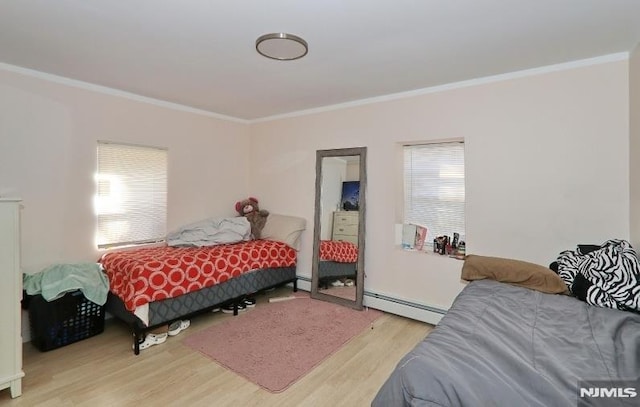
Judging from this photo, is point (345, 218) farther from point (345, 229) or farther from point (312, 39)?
point (312, 39)

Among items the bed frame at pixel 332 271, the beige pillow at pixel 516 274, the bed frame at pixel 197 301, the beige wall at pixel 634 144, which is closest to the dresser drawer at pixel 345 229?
the bed frame at pixel 332 271

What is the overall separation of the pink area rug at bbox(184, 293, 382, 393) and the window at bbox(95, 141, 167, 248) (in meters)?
1.40

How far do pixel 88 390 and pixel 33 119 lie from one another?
7.59ft

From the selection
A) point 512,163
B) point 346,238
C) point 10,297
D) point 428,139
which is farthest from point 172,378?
point 512,163

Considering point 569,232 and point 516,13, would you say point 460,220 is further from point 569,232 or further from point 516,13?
point 516,13

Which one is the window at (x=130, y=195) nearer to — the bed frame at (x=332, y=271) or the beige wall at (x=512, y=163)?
the bed frame at (x=332, y=271)

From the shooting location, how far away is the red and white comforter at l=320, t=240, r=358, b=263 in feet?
12.0

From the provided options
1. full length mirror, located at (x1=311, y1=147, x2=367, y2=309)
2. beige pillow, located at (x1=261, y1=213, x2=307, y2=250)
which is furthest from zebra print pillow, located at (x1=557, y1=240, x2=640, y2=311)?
beige pillow, located at (x1=261, y1=213, x2=307, y2=250)

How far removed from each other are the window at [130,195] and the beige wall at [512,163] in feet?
6.97

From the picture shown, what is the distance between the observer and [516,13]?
5.87ft

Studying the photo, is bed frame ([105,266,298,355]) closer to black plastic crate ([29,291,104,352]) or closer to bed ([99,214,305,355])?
bed ([99,214,305,355])

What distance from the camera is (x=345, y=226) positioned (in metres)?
3.73

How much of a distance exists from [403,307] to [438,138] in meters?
1.77

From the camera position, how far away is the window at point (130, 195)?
323 cm
